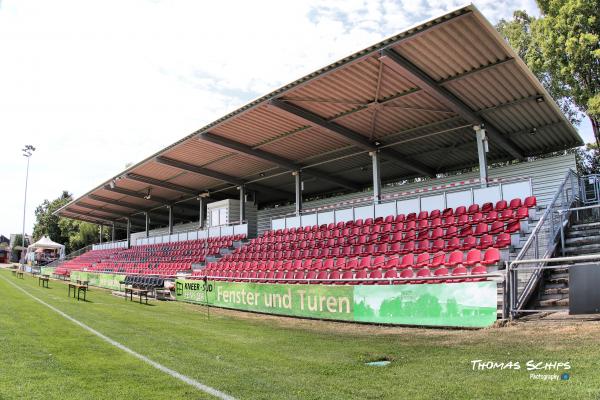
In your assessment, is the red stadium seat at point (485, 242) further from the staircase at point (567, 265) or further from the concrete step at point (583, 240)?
the concrete step at point (583, 240)

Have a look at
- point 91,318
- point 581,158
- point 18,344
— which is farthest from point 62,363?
point 581,158

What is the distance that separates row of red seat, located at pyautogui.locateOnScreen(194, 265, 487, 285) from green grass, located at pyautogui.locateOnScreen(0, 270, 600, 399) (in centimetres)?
145

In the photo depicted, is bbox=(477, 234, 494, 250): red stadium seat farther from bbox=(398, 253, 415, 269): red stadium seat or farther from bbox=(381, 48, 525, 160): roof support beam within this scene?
bbox=(381, 48, 525, 160): roof support beam

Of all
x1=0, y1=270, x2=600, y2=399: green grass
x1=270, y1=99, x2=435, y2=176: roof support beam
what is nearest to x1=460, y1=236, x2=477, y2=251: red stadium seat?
x1=0, y1=270, x2=600, y2=399: green grass

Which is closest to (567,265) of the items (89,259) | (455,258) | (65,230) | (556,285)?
(556,285)

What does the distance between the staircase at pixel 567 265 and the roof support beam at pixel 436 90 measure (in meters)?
5.04

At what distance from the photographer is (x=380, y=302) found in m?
11.4

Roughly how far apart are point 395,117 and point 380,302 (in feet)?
30.0

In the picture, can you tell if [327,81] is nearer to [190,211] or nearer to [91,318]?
[91,318]

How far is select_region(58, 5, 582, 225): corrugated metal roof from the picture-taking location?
13.1 metres

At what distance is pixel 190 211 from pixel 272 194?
→ 12.8 metres

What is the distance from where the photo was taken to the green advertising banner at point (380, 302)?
31.3 ft

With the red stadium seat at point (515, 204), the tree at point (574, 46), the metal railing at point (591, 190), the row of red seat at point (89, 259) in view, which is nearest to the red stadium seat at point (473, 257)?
the red stadium seat at point (515, 204)

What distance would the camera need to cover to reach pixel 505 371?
5.70m
